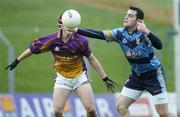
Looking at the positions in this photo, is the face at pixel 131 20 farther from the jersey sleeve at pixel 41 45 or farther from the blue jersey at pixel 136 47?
the jersey sleeve at pixel 41 45

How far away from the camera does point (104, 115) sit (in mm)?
21500

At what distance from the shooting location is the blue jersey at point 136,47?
15.0 meters

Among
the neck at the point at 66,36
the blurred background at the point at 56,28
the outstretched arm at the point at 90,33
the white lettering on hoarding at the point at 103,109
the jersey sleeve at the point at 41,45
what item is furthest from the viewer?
the blurred background at the point at 56,28

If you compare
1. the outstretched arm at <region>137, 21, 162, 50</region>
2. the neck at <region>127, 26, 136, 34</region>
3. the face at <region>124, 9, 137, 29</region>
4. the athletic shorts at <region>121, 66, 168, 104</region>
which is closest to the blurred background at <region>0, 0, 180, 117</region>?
the athletic shorts at <region>121, 66, 168, 104</region>

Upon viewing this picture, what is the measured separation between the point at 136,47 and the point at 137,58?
24 cm

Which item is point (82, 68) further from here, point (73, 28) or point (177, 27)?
point (177, 27)

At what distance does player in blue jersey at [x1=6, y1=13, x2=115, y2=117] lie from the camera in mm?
15320

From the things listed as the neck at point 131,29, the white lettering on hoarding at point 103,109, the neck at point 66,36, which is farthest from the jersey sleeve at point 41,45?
the white lettering on hoarding at point 103,109

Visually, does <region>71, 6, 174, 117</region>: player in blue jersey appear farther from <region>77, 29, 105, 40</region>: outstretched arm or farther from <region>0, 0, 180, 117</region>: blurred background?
<region>0, 0, 180, 117</region>: blurred background

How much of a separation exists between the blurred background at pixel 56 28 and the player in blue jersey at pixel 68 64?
6.20 meters

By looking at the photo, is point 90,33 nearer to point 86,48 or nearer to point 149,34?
point 86,48

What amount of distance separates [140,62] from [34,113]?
6678 millimetres

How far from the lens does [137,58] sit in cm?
1509

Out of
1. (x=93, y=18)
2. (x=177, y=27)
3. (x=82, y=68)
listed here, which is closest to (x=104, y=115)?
(x=177, y=27)
